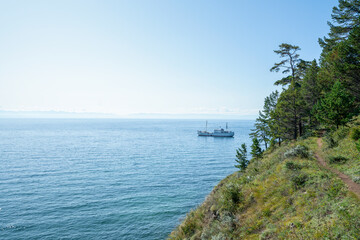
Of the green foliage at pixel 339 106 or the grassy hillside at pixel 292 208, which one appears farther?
the green foliage at pixel 339 106

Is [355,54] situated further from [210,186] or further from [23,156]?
[23,156]

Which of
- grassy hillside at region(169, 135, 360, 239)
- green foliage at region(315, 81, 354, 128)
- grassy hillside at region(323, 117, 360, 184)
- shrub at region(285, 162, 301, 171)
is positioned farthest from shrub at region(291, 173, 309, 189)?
green foliage at region(315, 81, 354, 128)

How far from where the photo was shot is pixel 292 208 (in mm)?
12070

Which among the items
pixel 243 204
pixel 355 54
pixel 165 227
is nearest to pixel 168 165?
pixel 165 227

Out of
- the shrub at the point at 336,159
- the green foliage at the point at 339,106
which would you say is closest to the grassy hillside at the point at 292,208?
the shrub at the point at 336,159

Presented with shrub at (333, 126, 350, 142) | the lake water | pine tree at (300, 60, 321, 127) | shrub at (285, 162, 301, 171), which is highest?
pine tree at (300, 60, 321, 127)

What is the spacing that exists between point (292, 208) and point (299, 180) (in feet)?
9.84

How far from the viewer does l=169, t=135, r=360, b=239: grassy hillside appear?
9.07 metres

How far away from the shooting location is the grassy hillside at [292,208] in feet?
29.8

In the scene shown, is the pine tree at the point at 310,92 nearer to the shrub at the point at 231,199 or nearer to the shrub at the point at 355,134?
the shrub at the point at 355,134

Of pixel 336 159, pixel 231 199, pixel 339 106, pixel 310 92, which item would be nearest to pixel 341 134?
pixel 339 106

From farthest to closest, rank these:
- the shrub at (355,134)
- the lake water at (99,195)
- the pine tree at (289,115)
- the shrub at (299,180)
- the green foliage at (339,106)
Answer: the pine tree at (289,115)
the lake water at (99,195)
the green foliage at (339,106)
the shrub at (355,134)
the shrub at (299,180)

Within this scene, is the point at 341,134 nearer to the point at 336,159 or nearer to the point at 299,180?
the point at 336,159

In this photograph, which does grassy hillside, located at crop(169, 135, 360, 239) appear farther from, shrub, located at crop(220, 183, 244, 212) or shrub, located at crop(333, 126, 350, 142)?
shrub, located at crop(333, 126, 350, 142)
